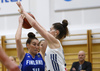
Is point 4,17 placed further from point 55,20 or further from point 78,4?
point 78,4

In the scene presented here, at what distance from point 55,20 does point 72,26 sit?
0.49m

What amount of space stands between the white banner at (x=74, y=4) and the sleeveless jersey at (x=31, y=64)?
10.6 feet

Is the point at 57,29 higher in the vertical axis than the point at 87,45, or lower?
higher

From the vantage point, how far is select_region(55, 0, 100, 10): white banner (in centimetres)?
604

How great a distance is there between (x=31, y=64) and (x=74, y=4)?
3.44m

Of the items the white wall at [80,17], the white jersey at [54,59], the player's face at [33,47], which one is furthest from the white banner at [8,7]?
the white jersey at [54,59]

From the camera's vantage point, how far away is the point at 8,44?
699 centimetres

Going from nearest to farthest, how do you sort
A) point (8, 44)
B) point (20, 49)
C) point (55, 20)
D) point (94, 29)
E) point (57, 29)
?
point (20, 49) → point (57, 29) → point (94, 29) → point (55, 20) → point (8, 44)

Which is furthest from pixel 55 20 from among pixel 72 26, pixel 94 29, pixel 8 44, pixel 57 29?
pixel 57 29

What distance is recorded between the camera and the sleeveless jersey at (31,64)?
309 centimetres

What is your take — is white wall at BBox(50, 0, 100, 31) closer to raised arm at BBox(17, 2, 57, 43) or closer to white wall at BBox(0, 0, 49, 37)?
white wall at BBox(0, 0, 49, 37)

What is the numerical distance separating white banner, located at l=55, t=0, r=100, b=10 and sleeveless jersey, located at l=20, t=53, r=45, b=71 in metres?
3.24

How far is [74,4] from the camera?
6.24m

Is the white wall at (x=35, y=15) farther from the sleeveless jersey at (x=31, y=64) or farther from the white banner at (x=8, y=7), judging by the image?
the sleeveless jersey at (x=31, y=64)
